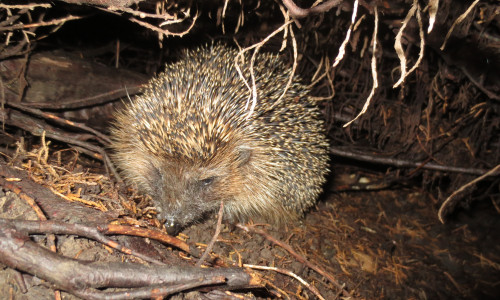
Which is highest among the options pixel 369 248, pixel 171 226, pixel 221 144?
pixel 221 144

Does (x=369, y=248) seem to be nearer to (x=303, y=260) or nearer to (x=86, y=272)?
(x=303, y=260)

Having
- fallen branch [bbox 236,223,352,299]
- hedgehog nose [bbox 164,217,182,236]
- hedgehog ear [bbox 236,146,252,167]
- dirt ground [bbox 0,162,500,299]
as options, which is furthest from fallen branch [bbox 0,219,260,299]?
hedgehog ear [bbox 236,146,252,167]

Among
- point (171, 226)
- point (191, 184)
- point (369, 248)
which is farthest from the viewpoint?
point (369, 248)

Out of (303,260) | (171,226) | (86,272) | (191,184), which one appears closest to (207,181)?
(191,184)

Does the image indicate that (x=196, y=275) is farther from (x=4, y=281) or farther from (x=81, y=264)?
(x=4, y=281)

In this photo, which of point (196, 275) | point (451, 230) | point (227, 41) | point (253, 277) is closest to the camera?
point (196, 275)

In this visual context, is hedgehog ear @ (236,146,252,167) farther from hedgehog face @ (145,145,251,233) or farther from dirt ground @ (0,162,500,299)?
dirt ground @ (0,162,500,299)

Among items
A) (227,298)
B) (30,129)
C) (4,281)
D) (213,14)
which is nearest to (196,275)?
(227,298)
